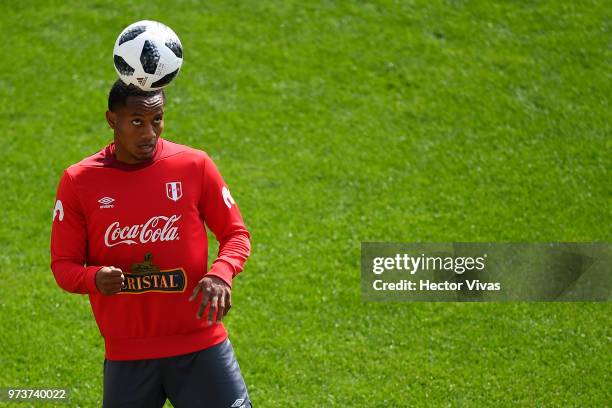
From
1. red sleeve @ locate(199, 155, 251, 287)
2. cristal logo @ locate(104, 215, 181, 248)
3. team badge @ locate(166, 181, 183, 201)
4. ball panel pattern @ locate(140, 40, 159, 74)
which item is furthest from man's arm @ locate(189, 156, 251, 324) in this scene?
ball panel pattern @ locate(140, 40, 159, 74)

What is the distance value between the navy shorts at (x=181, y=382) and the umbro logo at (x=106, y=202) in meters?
0.82

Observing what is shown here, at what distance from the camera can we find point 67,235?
15.3ft

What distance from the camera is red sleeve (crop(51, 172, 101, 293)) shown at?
15.1 feet

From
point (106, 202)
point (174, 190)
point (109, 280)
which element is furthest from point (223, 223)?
point (109, 280)

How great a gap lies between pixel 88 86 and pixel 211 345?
255 inches

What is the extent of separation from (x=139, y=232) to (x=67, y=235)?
37 centimetres

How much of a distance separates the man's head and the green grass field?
2706mm

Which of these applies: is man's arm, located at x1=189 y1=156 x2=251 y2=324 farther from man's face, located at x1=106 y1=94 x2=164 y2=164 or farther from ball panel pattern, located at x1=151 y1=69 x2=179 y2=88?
ball panel pattern, located at x1=151 y1=69 x2=179 y2=88

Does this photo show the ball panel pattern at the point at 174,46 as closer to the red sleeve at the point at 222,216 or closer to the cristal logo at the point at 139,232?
the red sleeve at the point at 222,216

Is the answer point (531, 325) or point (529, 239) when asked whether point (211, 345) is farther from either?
point (529, 239)

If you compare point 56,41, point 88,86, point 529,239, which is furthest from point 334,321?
point 56,41

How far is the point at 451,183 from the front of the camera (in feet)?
30.3

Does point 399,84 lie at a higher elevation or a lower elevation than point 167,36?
lower

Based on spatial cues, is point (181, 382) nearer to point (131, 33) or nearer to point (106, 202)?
point (106, 202)
